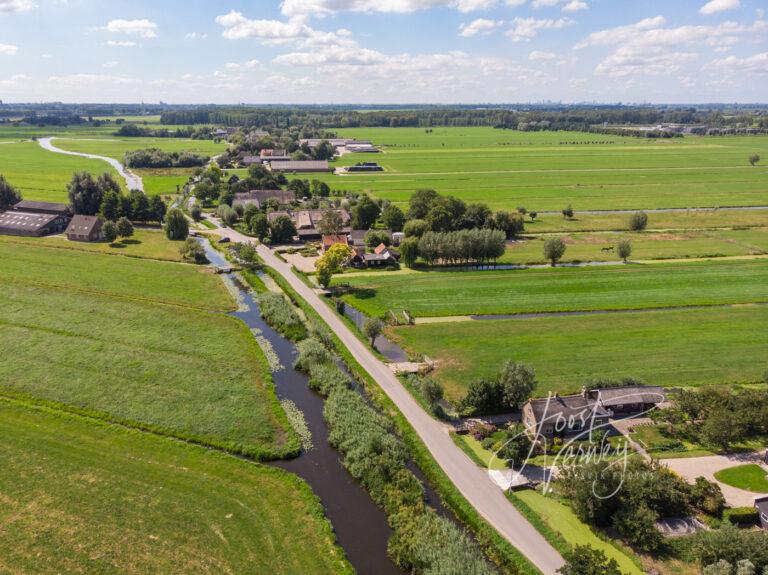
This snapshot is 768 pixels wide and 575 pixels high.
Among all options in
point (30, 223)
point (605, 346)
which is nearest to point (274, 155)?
point (30, 223)

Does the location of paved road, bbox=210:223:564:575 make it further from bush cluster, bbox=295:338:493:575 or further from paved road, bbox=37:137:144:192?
paved road, bbox=37:137:144:192

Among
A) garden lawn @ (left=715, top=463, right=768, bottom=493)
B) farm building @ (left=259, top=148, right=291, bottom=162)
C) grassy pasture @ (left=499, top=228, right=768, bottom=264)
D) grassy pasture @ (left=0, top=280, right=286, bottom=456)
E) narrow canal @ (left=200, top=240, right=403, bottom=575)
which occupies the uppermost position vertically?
farm building @ (left=259, top=148, right=291, bottom=162)

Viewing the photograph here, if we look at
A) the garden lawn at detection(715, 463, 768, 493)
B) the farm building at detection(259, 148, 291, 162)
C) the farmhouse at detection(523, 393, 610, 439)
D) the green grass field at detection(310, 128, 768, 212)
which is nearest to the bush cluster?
the farmhouse at detection(523, 393, 610, 439)

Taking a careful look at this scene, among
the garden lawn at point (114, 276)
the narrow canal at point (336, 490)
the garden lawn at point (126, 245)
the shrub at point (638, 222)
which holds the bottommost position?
the narrow canal at point (336, 490)

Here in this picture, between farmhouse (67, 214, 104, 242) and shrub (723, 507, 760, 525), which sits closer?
shrub (723, 507, 760, 525)

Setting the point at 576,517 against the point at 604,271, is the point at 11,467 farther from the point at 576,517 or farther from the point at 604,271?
A: the point at 604,271

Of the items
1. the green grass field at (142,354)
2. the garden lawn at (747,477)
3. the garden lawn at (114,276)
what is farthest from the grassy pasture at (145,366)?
the garden lawn at (747,477)

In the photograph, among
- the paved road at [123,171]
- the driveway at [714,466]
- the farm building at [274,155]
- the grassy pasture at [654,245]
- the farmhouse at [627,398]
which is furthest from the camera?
the farm building at [274,155]

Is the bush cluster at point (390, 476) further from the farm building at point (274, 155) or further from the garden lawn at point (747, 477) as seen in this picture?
the farm building at point (274, 155)
